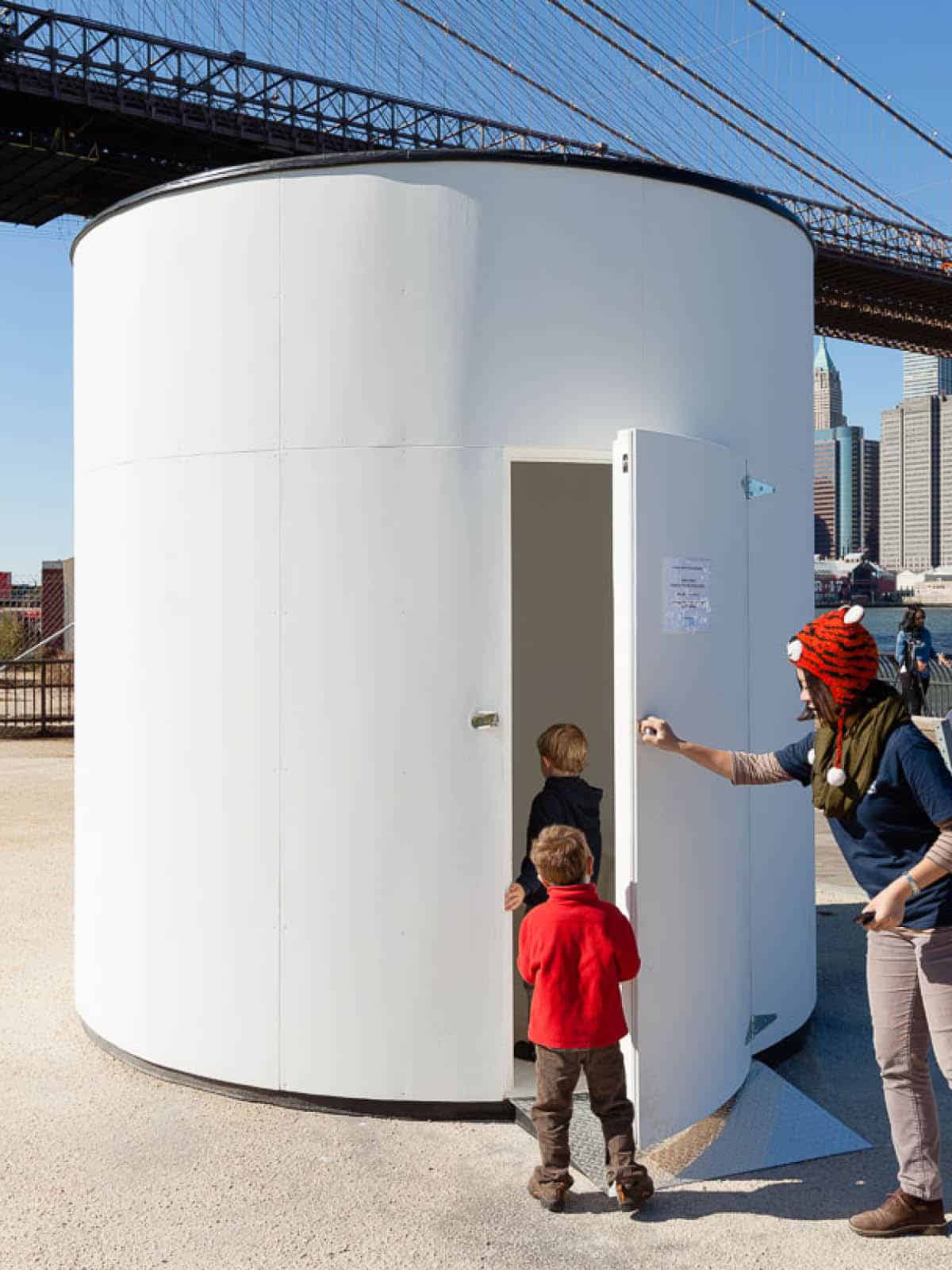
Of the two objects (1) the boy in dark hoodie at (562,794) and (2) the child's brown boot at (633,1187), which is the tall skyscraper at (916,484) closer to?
(1) the boy in dark hoodie at (562,794)

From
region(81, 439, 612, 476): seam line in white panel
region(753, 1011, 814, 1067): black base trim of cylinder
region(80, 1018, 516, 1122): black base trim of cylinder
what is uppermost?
region(81, 439, 612, 476): seam line in white panel

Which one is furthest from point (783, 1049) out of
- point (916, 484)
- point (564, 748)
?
point (916, 484)

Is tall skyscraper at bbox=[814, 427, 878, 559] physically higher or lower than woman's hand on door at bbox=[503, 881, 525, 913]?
higher

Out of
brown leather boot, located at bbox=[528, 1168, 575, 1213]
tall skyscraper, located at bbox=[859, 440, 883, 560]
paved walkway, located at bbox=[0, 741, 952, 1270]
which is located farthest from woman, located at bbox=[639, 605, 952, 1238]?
tall skyscraper, located at bbox=[859, 440, 883, 560]

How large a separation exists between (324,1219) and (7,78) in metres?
39.8

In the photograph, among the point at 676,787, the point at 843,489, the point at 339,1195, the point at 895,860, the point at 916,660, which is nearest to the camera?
the point at 895,860

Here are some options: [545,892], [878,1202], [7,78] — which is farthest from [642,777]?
[7,78]

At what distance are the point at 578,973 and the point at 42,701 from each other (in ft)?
43.0

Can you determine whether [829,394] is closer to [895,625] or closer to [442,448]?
[895,625]

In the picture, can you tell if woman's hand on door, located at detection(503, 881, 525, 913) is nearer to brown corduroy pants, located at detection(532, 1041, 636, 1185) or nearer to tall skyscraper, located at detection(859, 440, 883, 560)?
brown corduroy pants, located at detection(532, 1041, 636, 1185)

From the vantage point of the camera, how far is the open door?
11.5ft

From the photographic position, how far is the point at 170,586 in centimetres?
402

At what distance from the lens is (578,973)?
311 cm

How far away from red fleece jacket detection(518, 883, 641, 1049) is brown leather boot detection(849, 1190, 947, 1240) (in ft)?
2.49
